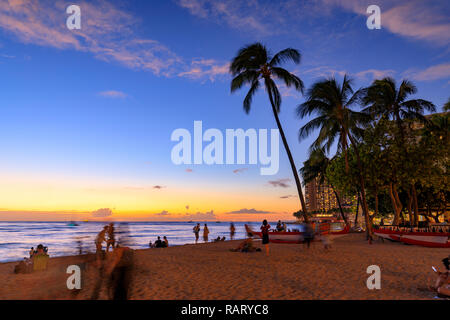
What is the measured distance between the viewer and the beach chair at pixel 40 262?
12.4m

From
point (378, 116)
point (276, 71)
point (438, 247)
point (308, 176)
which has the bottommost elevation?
point (438, 247)

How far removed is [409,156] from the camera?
81.5 feet

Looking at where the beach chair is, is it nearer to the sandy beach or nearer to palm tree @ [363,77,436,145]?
the sandy beach

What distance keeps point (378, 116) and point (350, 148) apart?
629cm

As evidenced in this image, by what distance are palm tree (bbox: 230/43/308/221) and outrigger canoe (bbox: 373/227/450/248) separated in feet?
20.0

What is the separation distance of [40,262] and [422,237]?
20556 millimetres

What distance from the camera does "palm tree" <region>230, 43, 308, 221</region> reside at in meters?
21.7

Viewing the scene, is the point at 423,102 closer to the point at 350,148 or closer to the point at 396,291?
the point at 350,148


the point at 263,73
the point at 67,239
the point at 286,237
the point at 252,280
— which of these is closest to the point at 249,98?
the point at 263,73

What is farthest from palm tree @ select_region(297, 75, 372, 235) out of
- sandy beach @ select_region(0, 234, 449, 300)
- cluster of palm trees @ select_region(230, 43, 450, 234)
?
sandy beach @ select_region(0, 234, 449, 300)

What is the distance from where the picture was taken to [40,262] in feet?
41.2

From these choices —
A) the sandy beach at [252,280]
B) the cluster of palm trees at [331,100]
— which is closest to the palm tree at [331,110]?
the cluster of palm trees at [331,100]
